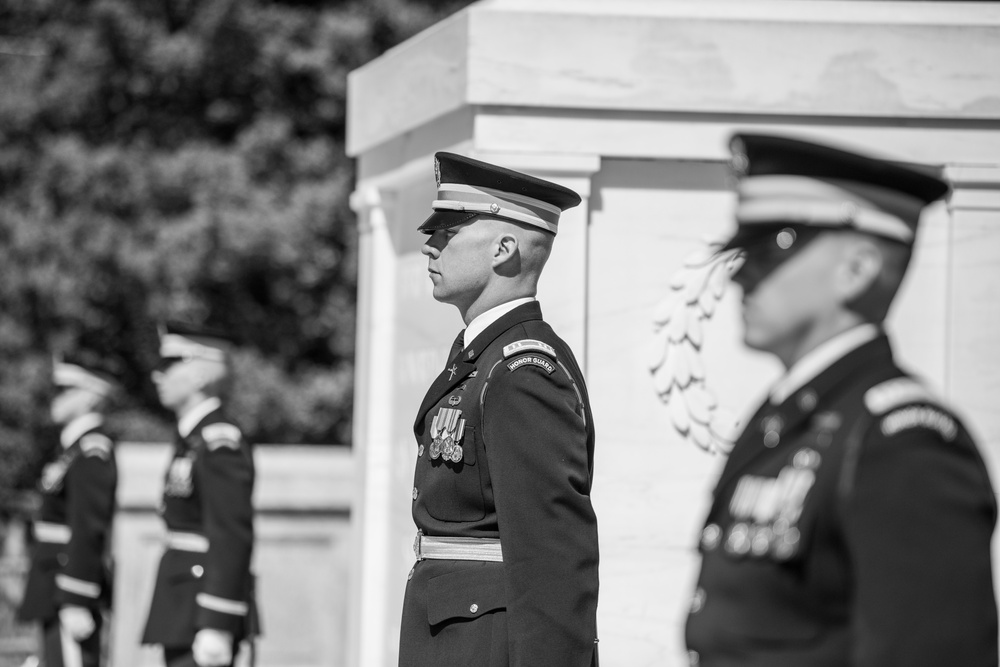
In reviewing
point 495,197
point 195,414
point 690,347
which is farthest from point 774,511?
point 195,414

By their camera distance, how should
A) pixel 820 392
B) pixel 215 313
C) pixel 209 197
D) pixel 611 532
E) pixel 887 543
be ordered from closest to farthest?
pixel 887 543 → pixel 820 392 → pixel 611 532 → pixel 209 197 → pixel 215 313

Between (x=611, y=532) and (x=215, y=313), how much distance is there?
9.71 metres

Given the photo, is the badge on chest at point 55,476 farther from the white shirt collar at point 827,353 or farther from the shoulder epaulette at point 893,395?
the shoulder epaulette at point 893,395

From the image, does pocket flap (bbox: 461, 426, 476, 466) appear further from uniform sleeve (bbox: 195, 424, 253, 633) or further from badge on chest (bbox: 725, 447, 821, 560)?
uniform sleeve (bbox: 195, 424, 253, 633)

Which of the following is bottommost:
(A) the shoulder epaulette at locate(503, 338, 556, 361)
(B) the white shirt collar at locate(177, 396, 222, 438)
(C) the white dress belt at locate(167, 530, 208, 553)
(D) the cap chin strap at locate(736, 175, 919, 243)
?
(C) the white dress belt at locate(167, 530, 208, 553)

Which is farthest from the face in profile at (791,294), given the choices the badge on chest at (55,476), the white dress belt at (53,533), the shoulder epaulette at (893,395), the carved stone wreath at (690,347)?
the white dress belt at (53,533)

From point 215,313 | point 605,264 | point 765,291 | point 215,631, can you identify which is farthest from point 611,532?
point 215,313

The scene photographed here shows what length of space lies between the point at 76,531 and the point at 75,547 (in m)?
0.08

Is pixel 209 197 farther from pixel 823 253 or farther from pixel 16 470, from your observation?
pixel 823 253

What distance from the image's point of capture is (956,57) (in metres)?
4.66

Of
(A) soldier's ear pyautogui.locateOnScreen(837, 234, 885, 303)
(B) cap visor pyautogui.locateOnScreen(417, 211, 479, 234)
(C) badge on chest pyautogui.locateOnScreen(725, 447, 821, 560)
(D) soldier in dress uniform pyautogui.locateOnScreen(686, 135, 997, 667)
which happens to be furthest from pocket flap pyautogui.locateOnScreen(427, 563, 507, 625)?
(A) soldier's ear pyautogui.locateOnScreen(837, 234, 885, 303)

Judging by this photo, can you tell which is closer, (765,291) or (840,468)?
(840,468)

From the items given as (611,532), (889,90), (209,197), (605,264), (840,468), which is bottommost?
(611,532)

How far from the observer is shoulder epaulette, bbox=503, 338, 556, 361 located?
3193 millimetres
